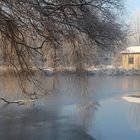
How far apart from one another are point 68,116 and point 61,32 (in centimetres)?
690

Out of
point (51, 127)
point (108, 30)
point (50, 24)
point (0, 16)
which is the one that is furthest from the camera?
point (51, 127)

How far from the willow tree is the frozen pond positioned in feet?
2.65

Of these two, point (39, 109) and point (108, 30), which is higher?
point (108, 30)

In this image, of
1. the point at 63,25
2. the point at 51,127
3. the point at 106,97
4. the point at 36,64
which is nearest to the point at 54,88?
the point at 36,64

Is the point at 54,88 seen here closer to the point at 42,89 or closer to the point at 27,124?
the point at 42,89

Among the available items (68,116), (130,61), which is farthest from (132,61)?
(68,116)

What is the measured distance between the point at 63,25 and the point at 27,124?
Answer: 574cm

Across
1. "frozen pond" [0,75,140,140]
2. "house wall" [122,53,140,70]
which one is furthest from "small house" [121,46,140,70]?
"frozen pond" [0,75,140,140]

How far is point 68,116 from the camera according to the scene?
49.7ft

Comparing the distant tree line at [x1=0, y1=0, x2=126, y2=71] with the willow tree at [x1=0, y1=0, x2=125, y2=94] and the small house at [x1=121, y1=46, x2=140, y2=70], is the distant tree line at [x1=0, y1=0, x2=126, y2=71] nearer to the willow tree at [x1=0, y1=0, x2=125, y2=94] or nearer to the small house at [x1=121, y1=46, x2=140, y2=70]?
the willow tree at [x1=0, y1=0, x2=125, y2=94]

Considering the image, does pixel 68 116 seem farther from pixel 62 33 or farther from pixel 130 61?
pixel 130 61

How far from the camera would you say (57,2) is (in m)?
8.91

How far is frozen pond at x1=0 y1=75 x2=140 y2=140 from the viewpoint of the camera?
10.9 meters

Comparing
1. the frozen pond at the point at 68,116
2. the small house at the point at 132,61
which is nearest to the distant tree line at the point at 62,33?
the frozen pond at the point at 68,116
